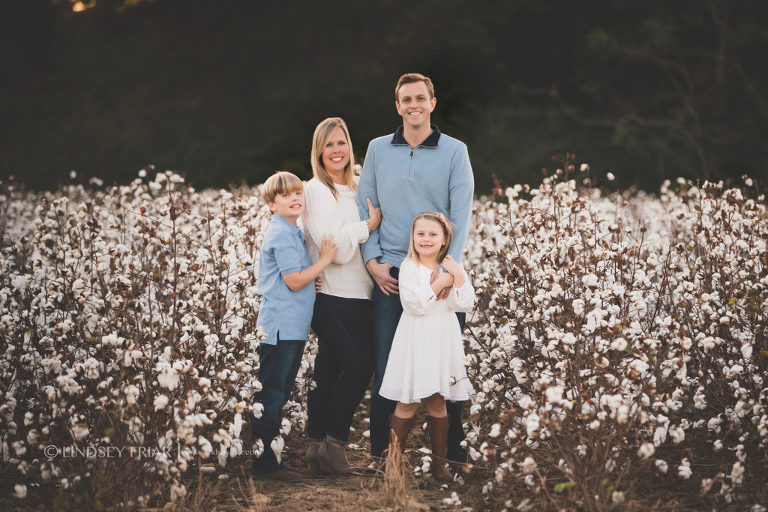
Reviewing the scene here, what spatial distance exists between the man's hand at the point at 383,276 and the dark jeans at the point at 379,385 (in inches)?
1.7

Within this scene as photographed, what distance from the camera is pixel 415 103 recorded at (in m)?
4.09

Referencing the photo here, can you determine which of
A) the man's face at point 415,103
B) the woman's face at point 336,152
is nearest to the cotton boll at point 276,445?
the woman's face at point 336,152

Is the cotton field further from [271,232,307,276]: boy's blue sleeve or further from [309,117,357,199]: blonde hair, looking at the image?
[309,117,357,199]: blonde hair

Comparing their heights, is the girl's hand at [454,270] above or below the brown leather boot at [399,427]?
above

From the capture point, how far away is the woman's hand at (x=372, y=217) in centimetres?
413

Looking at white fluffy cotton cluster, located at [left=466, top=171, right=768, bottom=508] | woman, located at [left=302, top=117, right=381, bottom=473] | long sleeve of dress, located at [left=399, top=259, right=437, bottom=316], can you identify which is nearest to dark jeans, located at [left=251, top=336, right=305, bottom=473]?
woman, located at [left=302, top=117, right=381, bottom=473]

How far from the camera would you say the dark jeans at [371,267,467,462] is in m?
4.07

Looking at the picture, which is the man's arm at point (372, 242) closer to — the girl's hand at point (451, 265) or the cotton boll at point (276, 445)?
the girl's hand at point (451, 265)

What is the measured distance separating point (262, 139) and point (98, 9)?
4.83 meters

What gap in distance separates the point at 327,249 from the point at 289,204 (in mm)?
326

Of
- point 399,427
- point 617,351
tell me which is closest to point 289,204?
point 399,427

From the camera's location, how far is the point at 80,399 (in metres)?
3.96

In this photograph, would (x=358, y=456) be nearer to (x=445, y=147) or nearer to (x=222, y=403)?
(x=222, y=403)

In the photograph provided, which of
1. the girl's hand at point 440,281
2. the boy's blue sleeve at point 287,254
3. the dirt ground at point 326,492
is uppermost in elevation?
the boy's blue sleeve at point 287,254
